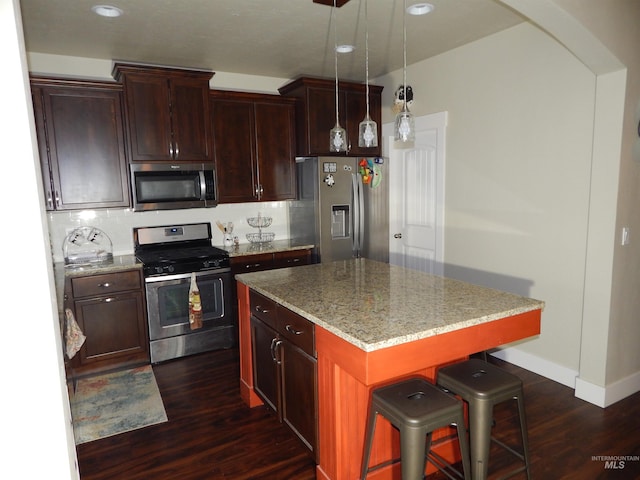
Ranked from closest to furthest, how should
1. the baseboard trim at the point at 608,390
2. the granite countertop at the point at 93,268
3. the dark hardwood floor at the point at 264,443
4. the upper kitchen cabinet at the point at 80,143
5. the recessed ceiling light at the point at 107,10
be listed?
the dark hardwood floor at the point at 264,443 → the recessed ceiling light at the point at 107,10 → the baseboard trim at the point at 608,390 → the granite countertop at the point at 93,268 → the upper kitchen cabinet at the point at 80,143

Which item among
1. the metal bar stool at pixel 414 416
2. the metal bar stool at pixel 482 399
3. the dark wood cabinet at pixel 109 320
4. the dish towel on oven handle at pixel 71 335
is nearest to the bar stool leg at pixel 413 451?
the metal bar stool at pixel 414 416

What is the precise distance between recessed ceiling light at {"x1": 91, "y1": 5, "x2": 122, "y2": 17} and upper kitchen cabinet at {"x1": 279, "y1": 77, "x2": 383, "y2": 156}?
1.84m

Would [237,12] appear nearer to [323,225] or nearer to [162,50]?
[162,50]

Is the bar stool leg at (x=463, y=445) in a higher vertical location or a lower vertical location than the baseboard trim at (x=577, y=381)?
higher

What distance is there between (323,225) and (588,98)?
236 centimetres

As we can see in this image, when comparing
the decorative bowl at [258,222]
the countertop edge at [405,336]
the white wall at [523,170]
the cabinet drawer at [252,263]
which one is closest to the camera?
the countertop edge at [405,336]

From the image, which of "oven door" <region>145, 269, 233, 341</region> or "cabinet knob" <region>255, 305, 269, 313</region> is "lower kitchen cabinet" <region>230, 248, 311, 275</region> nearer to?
"oven door" <region>145, 269, 233, 341</region>

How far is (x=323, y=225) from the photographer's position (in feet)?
13.9

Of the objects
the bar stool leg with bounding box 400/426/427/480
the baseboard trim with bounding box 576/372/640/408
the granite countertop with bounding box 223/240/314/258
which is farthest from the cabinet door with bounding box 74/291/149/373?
the baseboard trim with bounding box 576/372/640/408

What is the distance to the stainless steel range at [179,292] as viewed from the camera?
3.62 meters

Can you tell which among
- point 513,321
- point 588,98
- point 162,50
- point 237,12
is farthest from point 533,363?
point 162,50

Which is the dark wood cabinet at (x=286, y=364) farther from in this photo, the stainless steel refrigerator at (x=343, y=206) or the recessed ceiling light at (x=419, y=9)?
the recessed ceiling light at (x=419, y=9)

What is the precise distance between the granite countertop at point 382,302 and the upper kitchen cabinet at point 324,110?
1.93 metres

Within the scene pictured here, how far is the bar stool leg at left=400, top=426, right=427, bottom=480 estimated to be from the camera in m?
1.61
